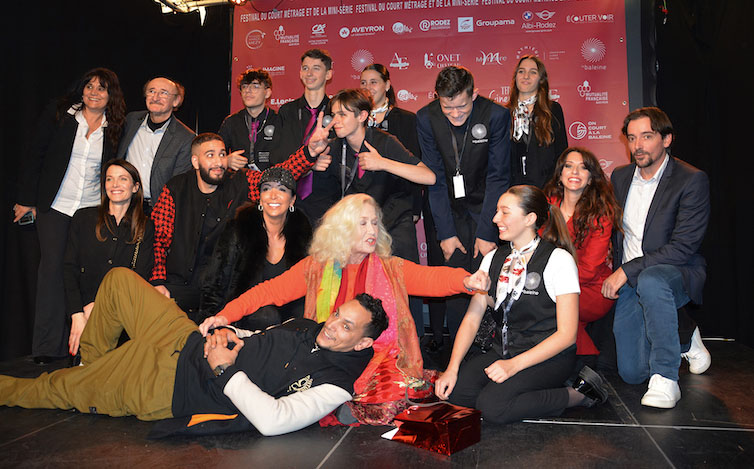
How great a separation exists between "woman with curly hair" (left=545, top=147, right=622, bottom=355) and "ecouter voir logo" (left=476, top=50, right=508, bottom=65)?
104 inches

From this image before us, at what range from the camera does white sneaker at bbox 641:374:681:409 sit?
3037 mm

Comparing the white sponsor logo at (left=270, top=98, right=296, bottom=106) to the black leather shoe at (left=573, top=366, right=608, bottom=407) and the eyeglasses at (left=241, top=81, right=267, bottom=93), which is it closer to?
the eyeglasses at (left=241, top=81, right=267, bottom=93)

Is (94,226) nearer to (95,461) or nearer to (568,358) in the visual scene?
(95,461)

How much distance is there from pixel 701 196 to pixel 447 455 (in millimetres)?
2385

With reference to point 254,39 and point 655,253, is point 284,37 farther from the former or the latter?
point 655,253

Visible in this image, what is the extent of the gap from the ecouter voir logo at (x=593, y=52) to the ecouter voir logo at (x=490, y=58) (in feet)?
2.69

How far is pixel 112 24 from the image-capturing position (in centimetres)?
543

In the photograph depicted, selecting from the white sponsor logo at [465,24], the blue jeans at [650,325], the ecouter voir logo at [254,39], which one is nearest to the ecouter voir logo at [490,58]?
the white sponsor logo at [465,24]

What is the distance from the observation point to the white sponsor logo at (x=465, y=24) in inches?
244

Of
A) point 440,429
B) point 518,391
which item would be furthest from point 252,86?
point 440,429

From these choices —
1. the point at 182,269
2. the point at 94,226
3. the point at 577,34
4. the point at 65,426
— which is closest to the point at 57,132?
the point at 94,226

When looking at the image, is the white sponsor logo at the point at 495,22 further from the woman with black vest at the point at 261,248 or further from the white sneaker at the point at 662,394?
the white sneaker at the point at 662,394

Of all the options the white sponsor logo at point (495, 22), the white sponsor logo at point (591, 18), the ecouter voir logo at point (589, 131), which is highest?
the white sponsor logo at point (495, 22)

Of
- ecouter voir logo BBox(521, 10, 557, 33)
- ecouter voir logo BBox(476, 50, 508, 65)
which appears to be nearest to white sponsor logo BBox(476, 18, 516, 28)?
ecouter voir logo BBox(521, 10, 557, 33)
